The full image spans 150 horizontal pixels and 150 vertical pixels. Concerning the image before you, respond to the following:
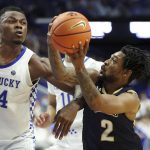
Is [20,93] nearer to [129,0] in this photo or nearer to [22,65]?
[22,65]

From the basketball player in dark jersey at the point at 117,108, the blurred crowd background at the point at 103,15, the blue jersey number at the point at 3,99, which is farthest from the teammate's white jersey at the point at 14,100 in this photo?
the blurred crowd background at the point at 103,15

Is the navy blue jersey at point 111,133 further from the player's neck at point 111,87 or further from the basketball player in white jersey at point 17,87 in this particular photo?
the basketball player in white jersey at point 17,87

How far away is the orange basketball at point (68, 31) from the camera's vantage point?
4339mm

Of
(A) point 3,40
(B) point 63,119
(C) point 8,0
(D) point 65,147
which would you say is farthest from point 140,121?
(C) point 8,0

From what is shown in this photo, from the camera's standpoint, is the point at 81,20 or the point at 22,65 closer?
the point at 81,20

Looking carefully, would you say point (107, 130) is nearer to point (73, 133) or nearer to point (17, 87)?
point (17, 87)

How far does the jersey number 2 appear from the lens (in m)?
4.70

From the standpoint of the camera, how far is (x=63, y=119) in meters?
4.26

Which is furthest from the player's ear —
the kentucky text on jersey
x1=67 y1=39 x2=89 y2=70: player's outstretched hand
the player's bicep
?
the kentucky text on jersey

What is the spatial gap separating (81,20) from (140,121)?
652cm

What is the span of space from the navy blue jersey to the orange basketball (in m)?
0.75

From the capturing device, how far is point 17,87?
16.8 feet

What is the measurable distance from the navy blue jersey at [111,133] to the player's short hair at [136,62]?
238 mm

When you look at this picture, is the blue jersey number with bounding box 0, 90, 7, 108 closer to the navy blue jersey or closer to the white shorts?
the white shorts
